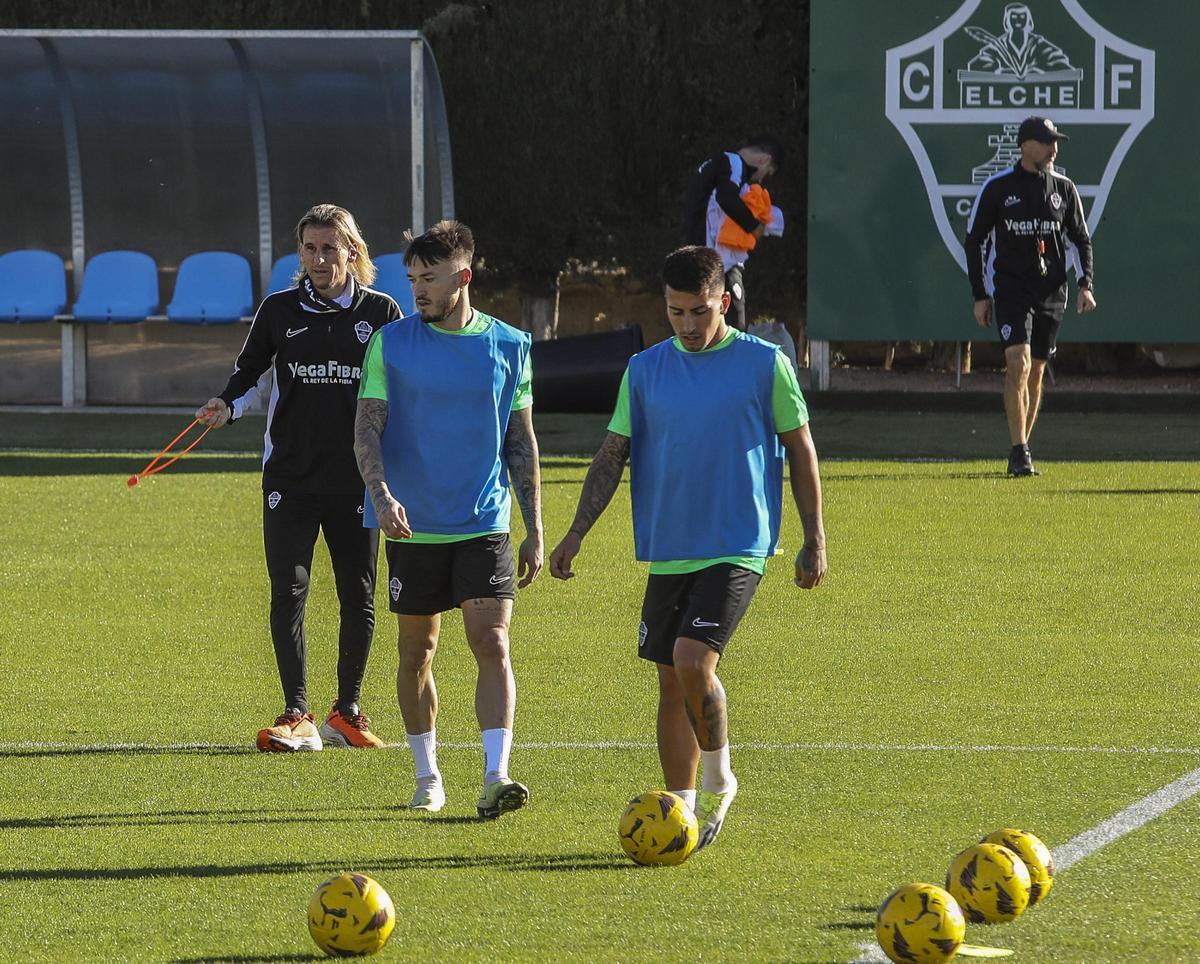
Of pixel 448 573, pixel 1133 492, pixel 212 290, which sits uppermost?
pixel 448 573

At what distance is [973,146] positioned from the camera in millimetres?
20875

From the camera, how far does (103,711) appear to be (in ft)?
25.4

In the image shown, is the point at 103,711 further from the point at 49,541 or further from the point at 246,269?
the point at 246,269

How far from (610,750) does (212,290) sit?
15.2m

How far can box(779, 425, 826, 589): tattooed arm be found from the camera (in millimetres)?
5941

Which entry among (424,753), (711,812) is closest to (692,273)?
(711,812)

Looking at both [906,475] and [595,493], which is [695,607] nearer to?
[595,493]

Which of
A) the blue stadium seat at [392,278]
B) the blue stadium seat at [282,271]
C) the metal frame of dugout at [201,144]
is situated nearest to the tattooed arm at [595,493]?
the blue stadium seat at [392,278]

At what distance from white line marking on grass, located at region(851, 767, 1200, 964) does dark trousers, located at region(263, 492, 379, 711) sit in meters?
2.70

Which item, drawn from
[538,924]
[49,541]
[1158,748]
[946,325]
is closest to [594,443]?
[946,325]

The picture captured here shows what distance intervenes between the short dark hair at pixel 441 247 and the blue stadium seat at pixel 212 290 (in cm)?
1471

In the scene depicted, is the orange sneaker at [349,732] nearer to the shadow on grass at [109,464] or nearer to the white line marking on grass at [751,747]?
Answer: the white line marking on grass at [751,747]

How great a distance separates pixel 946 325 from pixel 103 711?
14517mm

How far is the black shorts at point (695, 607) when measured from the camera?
586 cm
